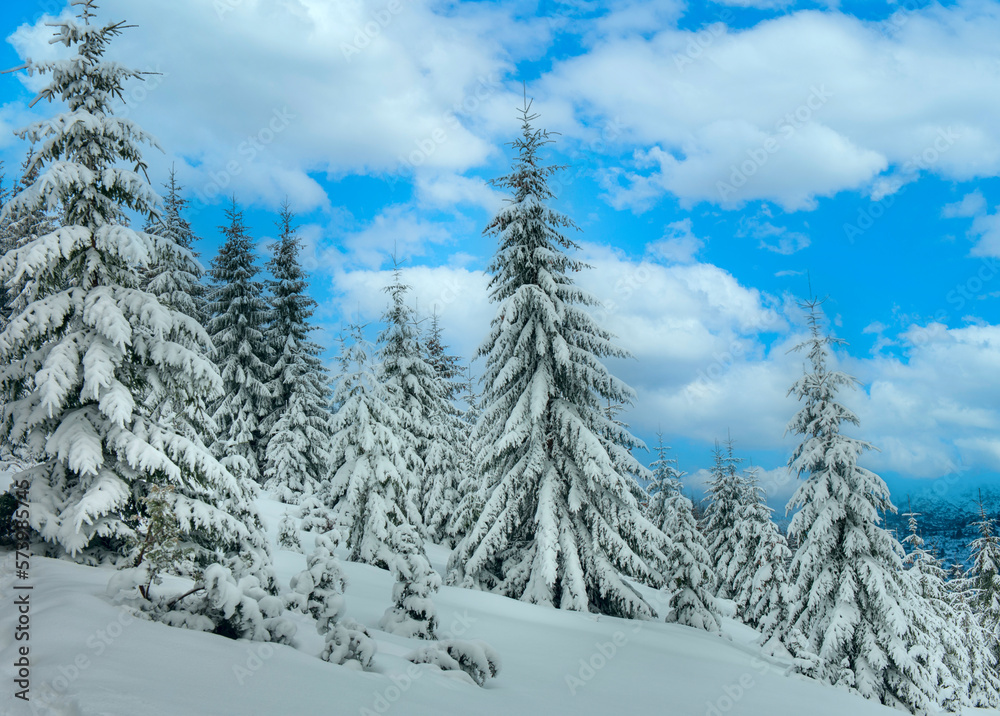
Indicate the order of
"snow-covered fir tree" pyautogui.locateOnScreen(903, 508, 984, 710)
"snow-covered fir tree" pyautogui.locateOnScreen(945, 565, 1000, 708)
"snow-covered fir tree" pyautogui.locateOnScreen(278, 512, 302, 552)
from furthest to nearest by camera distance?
"snow-covered fir tree" pyautogui.locateOnScreen(945, 565, 1000, 708) → "snow-covered fir tree" pyautogui.locateOnScreen(278, 512, 302, 552) → "snow-covered fir tree" pyautogui.locateOnScreen(903, 508, 984, 710)

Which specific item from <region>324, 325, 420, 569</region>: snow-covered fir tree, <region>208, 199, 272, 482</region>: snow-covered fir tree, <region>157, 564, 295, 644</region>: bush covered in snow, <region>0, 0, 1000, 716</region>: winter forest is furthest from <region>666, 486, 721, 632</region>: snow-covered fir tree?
<region>208, 199, 272, 482</region>: snow-covered fir tree

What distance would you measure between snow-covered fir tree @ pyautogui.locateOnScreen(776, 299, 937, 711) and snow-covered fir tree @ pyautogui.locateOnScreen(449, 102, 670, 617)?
17.3 feet

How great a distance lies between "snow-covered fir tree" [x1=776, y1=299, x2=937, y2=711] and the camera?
48.4 ft

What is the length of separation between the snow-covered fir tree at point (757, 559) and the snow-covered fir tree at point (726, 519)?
0.66 feet

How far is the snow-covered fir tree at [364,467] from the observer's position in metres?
17.5

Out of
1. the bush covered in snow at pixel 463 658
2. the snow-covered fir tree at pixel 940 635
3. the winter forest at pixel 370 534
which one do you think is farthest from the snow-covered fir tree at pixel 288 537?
the snow-covered fir tree at pixel 940 635

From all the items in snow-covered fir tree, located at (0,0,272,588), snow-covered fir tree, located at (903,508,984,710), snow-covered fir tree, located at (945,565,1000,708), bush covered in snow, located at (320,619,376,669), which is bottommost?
snow-covered fir tree, located at (945,565,1000,708)

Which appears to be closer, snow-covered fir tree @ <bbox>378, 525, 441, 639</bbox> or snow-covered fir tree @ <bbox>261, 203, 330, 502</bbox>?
snow-covered fir tree @ <bbox>378, 525, 441, 639</bbox>

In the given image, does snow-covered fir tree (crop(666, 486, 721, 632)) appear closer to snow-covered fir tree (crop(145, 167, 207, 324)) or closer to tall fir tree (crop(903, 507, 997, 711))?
tall fir tree (crop(903, 507, 997, 711))

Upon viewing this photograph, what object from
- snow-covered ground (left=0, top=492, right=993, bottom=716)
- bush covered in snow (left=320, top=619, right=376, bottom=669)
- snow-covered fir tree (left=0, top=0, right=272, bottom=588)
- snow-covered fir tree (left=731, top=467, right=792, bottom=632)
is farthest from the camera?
snow-covered fir tree (left=731, top=467, right=792, bottom=632)

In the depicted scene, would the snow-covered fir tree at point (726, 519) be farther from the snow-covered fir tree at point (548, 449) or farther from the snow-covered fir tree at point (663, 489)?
the snow-covered fir tree at point (548, 449)

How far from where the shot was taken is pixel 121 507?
325 inches

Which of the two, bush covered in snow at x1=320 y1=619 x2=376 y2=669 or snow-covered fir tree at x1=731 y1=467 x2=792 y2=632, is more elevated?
bush covered in snow at x1=320 y1=619 x2=376 y2=669

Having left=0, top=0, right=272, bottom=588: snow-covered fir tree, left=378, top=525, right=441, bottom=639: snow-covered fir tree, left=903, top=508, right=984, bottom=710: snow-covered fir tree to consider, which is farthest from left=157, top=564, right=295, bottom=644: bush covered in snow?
left=903, top=508, right=984, bottom=710: snow-covered fir tree
